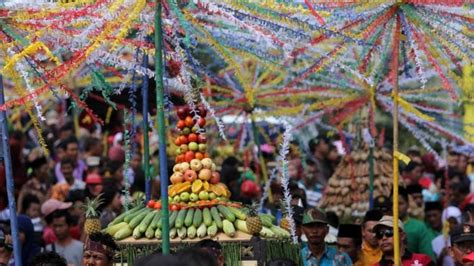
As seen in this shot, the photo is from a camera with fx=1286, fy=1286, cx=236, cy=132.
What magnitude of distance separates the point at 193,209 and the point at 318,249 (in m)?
1.06

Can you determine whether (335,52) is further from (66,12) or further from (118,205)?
(118,205)

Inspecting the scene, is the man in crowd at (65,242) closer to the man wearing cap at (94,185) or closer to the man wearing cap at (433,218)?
the man wearing cap at (94,185)

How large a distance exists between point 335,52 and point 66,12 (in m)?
2.03

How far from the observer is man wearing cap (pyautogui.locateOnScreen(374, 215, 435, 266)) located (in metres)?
9.76

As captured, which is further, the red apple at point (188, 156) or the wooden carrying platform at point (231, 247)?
the red apple at point (188, 156)

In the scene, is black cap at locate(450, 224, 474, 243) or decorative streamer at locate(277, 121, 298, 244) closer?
decorative streamer at locate(277, 121, 298, 244)

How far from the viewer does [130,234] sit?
967 cm

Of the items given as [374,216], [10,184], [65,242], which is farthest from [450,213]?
[10,184]

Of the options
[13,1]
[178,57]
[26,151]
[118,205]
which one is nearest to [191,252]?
[178,57]

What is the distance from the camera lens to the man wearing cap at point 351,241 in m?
11.0

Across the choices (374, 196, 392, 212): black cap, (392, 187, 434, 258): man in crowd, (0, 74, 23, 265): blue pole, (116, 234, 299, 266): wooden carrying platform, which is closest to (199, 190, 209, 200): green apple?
(116, 234, 299, 266): wooden carrying platform

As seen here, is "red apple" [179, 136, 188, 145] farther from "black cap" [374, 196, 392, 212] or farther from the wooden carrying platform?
"black cap" [374, 196, 392, 212]

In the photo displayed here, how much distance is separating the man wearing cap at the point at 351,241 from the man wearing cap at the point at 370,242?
0.08 m

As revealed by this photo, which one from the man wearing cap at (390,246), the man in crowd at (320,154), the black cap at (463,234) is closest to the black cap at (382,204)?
the man wearing cap at (390,246)
